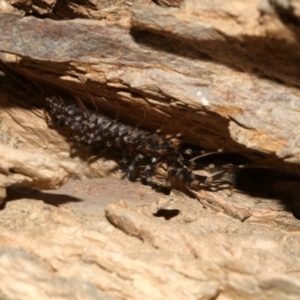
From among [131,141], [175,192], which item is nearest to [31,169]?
[131,141]

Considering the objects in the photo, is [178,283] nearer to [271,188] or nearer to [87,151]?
[271,188]

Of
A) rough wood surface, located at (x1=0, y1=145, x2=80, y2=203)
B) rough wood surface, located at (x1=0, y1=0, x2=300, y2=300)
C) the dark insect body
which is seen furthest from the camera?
the dark insect body

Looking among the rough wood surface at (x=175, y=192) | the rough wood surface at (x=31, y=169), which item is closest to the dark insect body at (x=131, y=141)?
the rough wood surface at (x=175, y=192)

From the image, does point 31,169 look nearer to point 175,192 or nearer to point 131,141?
point 131,141

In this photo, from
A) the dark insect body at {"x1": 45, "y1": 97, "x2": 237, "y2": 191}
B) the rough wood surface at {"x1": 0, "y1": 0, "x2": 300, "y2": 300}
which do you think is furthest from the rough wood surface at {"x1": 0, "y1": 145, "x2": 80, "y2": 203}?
the dark insect body at {"x1": 45, "y1": 97, "x2": 237, "y2": 191}

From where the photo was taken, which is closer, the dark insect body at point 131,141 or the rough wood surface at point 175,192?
the rough wood surface at point 175,192

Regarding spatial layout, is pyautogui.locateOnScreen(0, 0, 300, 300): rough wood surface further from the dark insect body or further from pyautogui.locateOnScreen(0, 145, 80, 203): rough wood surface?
the dark insect body

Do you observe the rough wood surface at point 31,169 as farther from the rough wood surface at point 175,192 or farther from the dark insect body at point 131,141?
the dark insect body at point 131,141

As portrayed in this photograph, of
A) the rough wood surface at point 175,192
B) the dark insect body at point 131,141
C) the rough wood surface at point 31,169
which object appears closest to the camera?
the rough wood surface at point 175,192

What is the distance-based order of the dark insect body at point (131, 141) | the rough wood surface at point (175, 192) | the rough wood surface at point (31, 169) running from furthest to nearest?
1. the dark insect body at point (131, 141)
2. the rough wood surface at point (31, 169)
3. the rough wood surface at point (175, 192)
